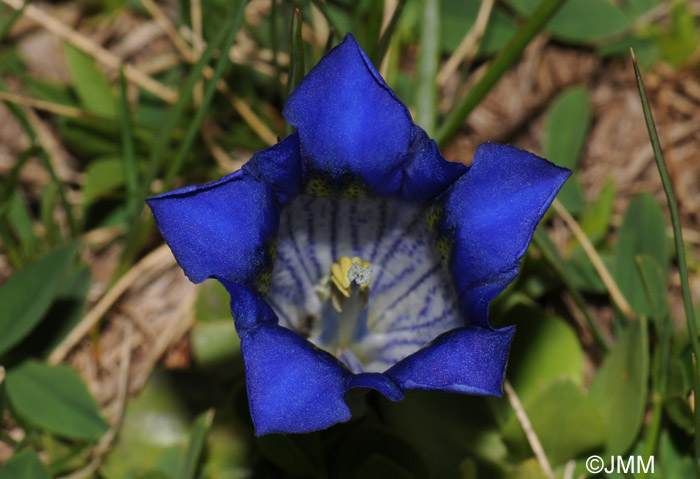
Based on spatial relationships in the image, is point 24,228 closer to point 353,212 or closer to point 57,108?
point 57,108

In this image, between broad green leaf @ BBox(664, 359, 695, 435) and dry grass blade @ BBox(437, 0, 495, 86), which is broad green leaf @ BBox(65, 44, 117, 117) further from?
broad green leaf @ BBox(664, 359, 695, 435)

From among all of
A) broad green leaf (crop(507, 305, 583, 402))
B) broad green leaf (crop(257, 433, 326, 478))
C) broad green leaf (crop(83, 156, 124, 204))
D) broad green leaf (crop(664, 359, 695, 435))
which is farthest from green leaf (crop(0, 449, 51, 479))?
broad green leaf (crop(664, 359, 695, 435))

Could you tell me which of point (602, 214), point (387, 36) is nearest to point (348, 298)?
point (387, 36)

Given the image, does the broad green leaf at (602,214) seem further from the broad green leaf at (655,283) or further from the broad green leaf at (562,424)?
the broad green leaf at (562,424)

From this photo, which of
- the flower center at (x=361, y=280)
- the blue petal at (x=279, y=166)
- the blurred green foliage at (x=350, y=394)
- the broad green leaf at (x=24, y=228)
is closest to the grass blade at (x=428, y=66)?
the blurred green foliage at (x=350, y=394)

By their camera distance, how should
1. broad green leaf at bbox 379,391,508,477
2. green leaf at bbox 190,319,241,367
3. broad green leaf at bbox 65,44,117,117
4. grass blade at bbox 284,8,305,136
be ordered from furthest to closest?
broad green leaf at bbox 65,44,117,117
green leaf at bbox 190,319,241,367
broad green leaf at bbox 379,391,508,477
grass blade at bbox 284,8,305,136

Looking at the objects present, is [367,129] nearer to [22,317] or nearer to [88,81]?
[22,317]

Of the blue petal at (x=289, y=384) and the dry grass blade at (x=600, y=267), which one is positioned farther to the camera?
the dry grass blade at (x=600, y=267)
